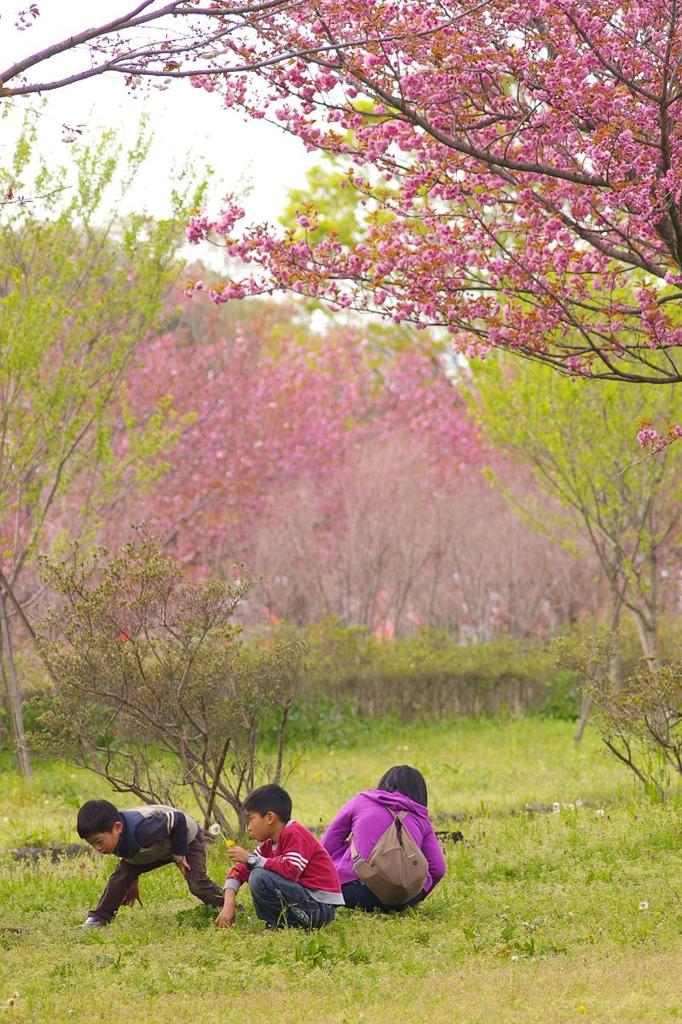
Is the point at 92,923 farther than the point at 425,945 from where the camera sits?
Yes

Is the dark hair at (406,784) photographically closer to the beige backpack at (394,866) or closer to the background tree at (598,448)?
the beige backpack at (394,866)

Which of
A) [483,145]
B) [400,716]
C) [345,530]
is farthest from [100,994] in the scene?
[345,530]

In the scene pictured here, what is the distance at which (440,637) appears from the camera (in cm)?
1677

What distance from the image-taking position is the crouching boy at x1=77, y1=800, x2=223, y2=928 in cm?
584

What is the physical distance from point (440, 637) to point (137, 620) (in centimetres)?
964

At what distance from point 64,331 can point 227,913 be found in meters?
7.85

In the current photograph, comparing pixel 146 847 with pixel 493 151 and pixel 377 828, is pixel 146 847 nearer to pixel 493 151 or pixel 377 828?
pixel 377 828

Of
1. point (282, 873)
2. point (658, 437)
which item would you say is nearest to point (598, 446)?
point (658, 437)

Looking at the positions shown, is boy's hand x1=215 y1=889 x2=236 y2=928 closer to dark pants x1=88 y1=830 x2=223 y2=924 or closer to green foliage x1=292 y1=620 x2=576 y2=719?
dark pants x1=88 y1=830 x2=223 y2=924

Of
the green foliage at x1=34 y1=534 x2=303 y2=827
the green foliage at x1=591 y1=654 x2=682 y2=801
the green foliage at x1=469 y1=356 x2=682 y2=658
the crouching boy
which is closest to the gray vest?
the crouching boy

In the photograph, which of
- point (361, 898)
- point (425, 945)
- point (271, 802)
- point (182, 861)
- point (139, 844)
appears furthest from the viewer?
point (361, 898)

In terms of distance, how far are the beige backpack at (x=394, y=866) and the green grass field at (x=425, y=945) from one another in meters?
0.14

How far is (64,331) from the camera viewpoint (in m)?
12.4

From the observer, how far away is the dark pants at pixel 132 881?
6.11 meters
